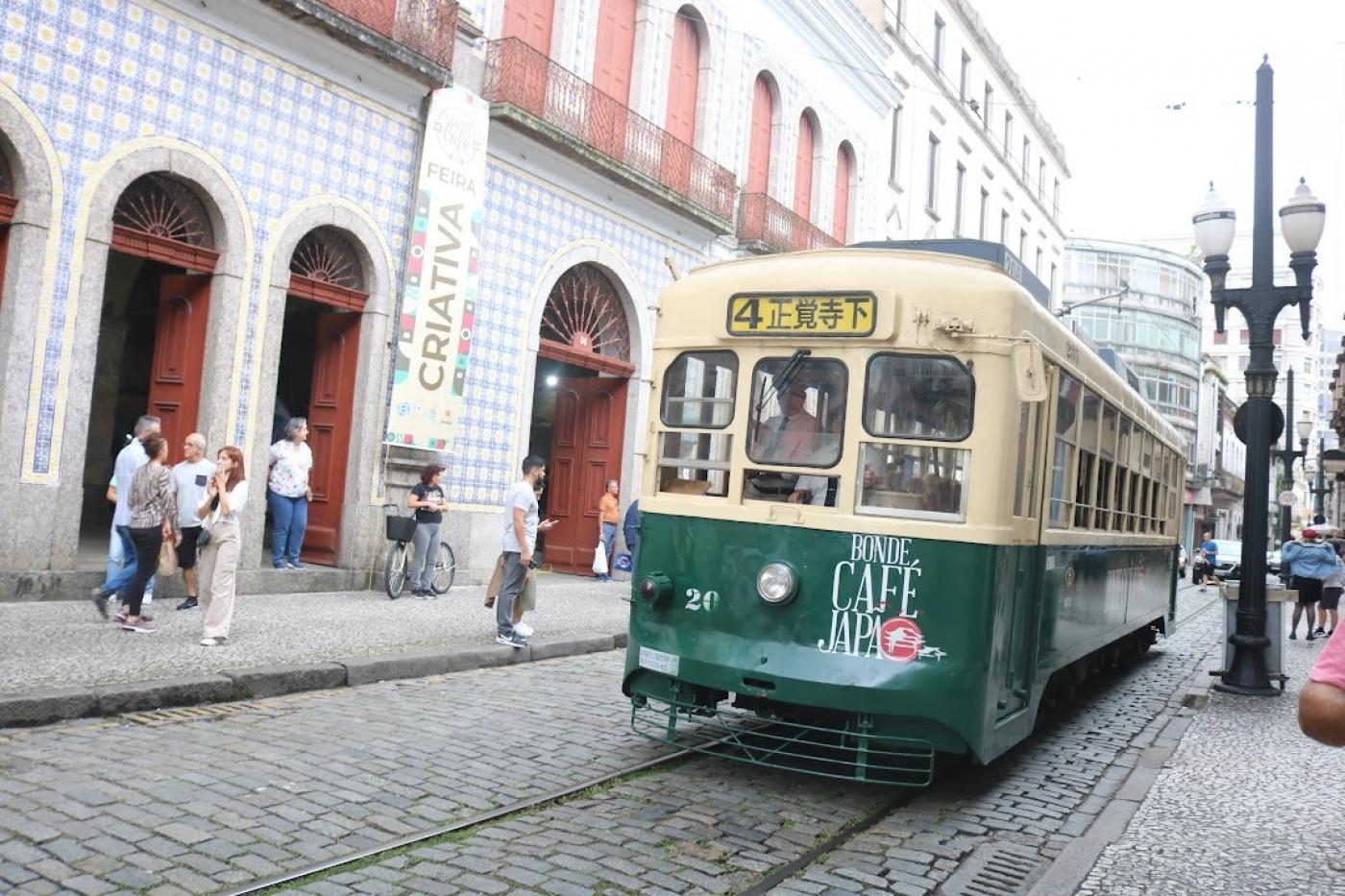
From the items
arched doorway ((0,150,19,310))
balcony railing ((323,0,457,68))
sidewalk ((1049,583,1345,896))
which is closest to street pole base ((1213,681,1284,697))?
sidewalk ((1049,583,1345,896))

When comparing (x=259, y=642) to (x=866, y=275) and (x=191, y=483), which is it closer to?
(x=191, y=483)

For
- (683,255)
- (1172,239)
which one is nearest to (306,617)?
(683,255)

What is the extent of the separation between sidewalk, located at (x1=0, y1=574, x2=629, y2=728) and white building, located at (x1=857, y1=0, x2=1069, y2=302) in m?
16.3

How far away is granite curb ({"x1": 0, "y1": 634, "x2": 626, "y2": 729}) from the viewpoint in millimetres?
6098

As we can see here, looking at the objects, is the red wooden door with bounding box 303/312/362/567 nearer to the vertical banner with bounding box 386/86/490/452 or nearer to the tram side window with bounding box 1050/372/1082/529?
the vertical banner with bounding box 386/86/490/452

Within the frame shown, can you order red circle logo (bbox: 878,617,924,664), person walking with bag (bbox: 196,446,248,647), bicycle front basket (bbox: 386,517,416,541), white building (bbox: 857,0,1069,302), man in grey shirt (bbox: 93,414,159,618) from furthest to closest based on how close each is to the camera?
→ white building (bbox: 857,0,1069,302) < bicycle front basket (bbox: 386,517,416,541) < man in grey shirt (bbox: 93,414,159,618) < person walking with bag (bbox: 196,446,248,647) < red circle logo (bbox: 878,617,924,664)

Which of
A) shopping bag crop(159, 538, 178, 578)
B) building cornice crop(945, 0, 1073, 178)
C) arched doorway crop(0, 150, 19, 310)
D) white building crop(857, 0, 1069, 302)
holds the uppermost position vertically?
building cornice crop(945, 0, 1073, 178)

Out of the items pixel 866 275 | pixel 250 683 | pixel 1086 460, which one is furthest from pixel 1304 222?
pixel 250 683

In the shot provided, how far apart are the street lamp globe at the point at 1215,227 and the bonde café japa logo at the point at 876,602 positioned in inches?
270

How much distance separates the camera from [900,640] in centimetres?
550

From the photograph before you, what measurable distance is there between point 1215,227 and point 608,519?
8.71 meters

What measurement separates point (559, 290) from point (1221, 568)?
941 inches

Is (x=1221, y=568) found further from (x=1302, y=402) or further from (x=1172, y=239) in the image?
(x=1302, y=402)

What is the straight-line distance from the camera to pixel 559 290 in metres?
15.6
